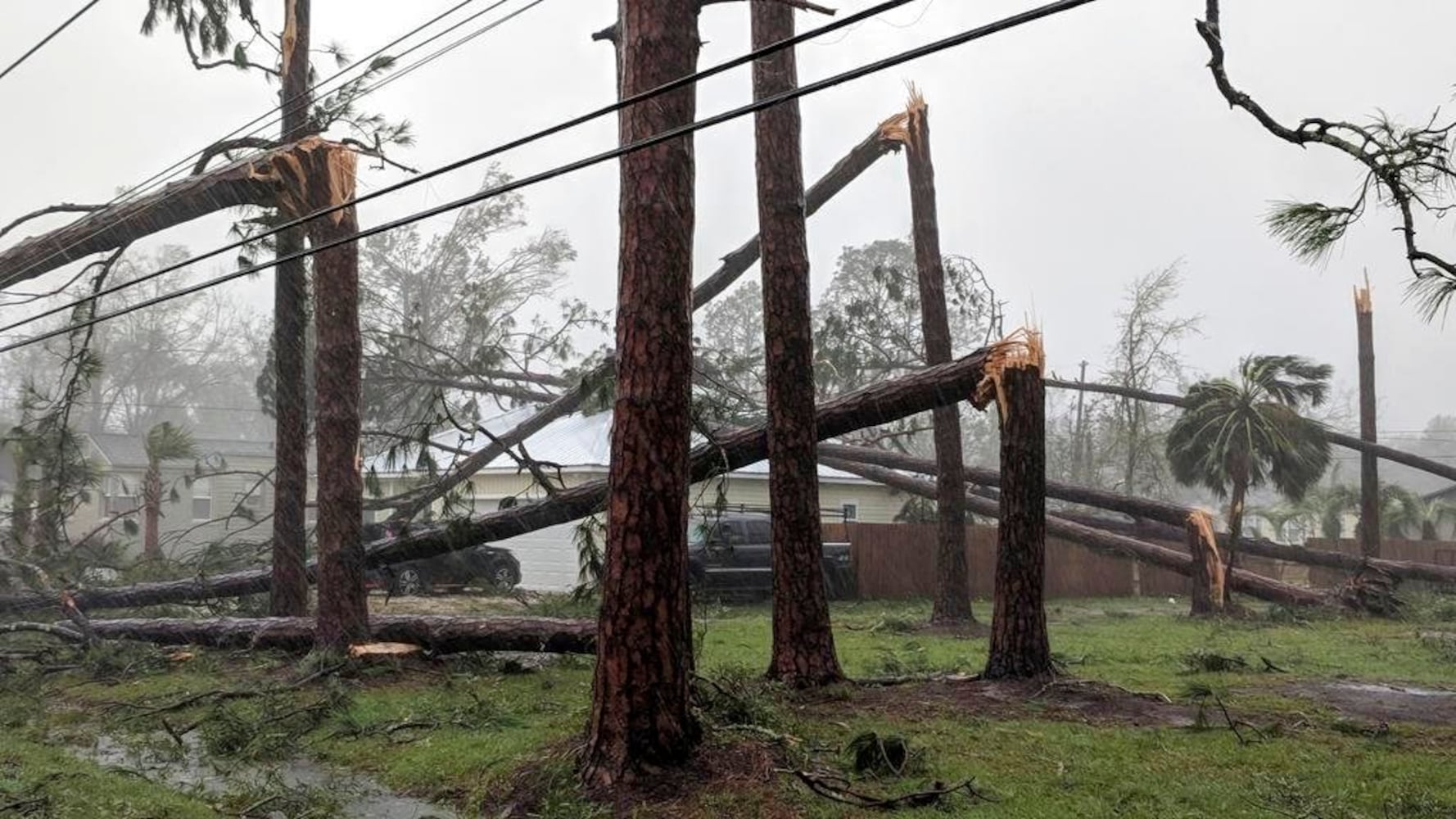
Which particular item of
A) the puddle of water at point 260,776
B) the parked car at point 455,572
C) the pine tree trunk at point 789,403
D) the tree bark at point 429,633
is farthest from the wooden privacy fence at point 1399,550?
the puddle of water at point 260,776

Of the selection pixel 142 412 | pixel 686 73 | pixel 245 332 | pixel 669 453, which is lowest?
pixel 669 453

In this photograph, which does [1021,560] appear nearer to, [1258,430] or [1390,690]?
[1390,690]

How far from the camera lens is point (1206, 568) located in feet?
49.5

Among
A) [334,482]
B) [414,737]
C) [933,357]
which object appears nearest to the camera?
[414,737]

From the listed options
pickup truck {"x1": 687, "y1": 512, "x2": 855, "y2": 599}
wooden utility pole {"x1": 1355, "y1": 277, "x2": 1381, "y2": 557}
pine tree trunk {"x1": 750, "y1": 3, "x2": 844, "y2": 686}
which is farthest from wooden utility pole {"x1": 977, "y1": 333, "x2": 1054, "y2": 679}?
wooden utility pole {"x1": 1355, "y1": 277, "x2": 1381, "y2": 557}

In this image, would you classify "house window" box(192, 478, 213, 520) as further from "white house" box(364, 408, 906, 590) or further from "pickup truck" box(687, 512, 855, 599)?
"pickup truck" box(687, 512, 855, 599)

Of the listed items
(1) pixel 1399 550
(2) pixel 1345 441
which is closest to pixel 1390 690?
(2) pixel 1345 441

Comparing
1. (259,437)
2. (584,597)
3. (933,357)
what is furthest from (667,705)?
(259,437)

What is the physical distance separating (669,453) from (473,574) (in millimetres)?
14462

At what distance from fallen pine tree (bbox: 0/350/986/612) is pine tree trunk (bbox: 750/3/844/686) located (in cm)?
142

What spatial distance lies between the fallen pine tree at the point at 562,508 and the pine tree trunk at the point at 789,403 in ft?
4.66

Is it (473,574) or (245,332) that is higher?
(245,332)

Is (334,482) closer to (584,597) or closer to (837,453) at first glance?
(584,597)

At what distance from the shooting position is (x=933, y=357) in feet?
46.0
